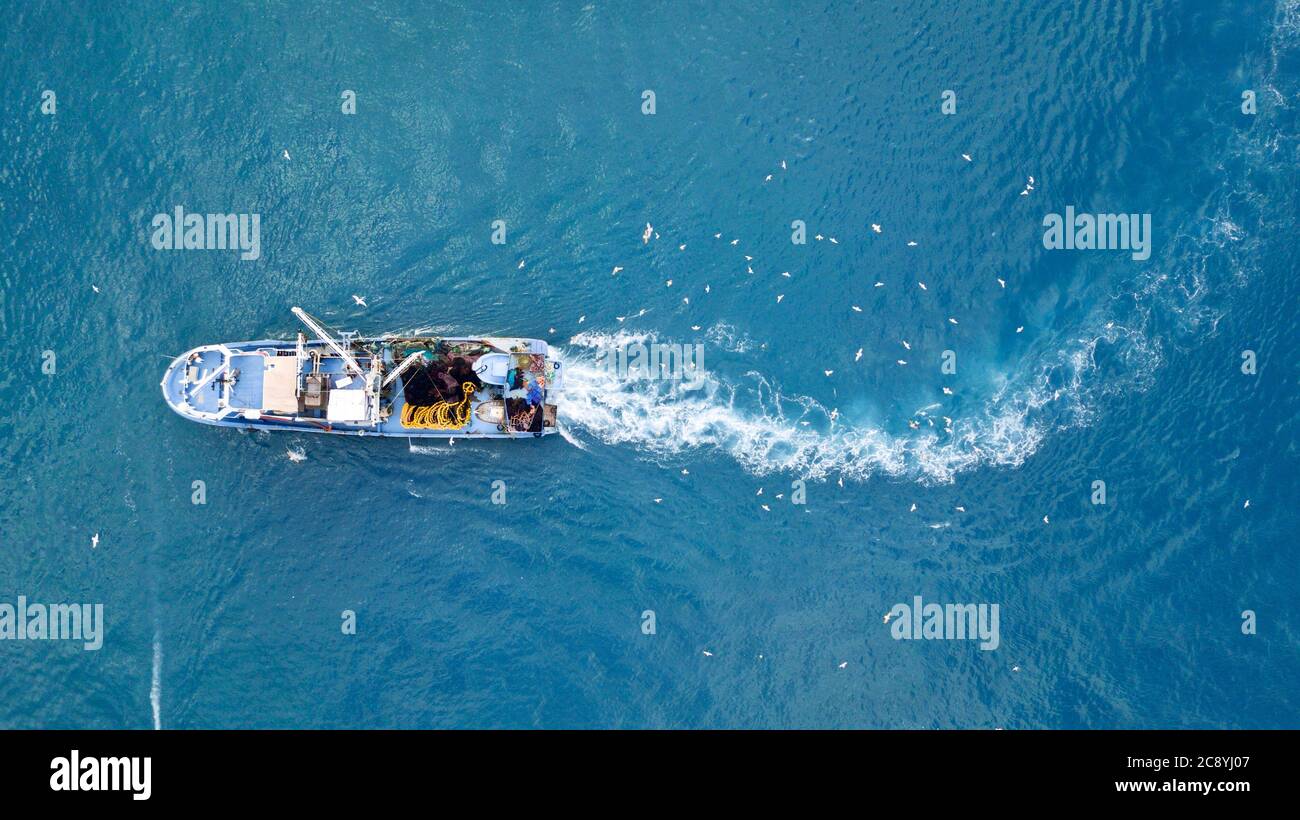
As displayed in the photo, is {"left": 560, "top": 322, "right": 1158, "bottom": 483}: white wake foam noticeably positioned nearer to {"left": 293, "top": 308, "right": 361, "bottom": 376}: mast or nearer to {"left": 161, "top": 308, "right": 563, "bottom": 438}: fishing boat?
{"left": 161, "top": 308, "right": 563, "bottom": 438}: fishing boat

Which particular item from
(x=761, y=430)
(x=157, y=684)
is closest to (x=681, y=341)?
(x=761, y=430)

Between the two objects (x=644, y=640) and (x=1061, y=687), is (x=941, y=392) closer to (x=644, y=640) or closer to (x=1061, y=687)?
(x=1061, y=687)

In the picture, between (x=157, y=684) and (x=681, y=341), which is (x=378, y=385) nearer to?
(x=681, y=341)

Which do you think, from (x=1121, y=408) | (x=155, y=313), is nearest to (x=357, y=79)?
(x=155, y=313)

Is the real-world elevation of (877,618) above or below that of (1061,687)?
above
